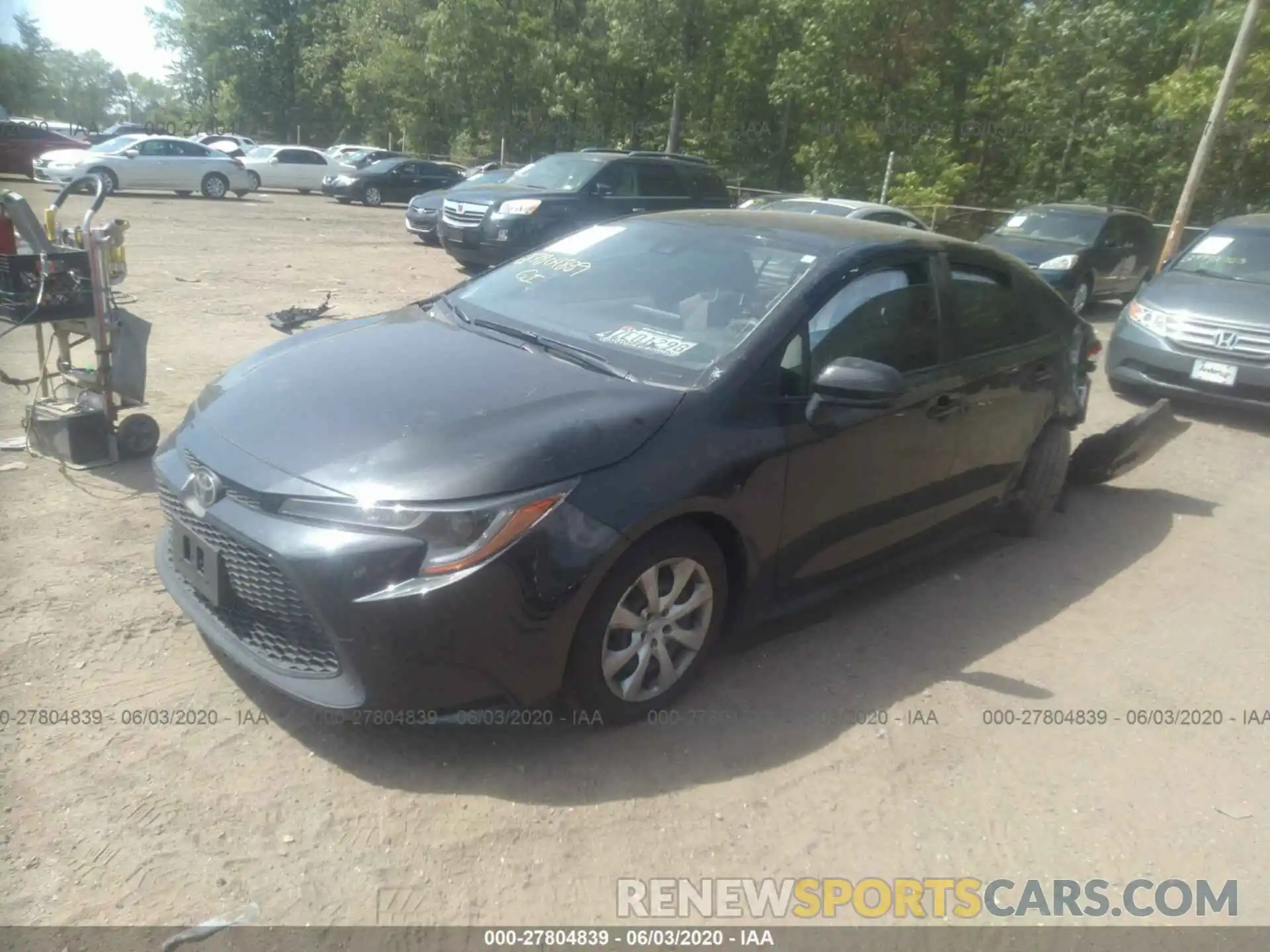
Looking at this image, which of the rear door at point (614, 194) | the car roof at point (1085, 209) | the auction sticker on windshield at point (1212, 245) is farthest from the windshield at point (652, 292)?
the car roof at point (1085, 209)

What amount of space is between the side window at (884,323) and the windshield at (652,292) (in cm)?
21

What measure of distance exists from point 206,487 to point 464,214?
1086 cm

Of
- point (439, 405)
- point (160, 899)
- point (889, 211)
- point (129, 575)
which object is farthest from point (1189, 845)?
point (889, 211)

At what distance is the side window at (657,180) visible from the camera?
13.8 meters

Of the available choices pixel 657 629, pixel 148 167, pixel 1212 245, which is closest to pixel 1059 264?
pixel 1212 245

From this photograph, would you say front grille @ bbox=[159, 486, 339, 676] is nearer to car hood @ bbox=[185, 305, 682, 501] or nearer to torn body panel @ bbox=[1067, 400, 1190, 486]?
car hood @ bbox=[185, 305, 682, 501]

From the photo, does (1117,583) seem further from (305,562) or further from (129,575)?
(129,575)

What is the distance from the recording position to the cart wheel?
17.0 feet

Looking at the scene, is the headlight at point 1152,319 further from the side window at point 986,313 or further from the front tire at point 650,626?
the front tire at point 650,626

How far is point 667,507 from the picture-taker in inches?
121

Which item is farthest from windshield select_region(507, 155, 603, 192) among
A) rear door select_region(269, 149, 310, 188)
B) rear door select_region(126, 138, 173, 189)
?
rear door select_region(269, 149, 310, 188)

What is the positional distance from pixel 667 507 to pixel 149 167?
78.4 feet

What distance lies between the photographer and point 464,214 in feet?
43.7

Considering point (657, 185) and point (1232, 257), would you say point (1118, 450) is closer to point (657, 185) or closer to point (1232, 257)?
point (1232, 257)
